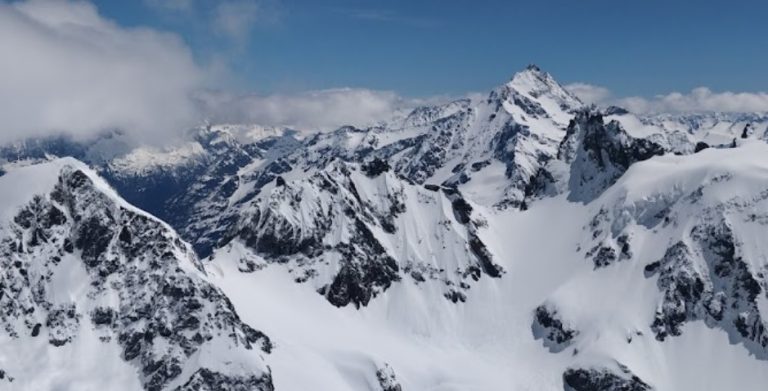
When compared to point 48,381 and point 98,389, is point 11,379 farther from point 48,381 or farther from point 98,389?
point 98,389

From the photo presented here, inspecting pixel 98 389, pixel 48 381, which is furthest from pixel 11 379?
pixel 98 389
